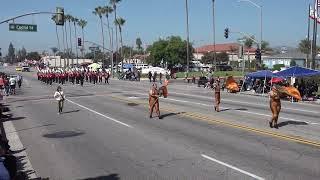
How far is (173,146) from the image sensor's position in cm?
1523

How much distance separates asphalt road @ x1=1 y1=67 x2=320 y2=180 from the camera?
462 inches

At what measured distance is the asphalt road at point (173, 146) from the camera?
462 inches

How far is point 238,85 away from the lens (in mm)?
47594

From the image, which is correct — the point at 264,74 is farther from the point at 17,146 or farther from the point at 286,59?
the point at 286,59

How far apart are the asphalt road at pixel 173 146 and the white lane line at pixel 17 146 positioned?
0.18 metres

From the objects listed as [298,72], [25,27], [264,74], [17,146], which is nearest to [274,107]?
[17,146]

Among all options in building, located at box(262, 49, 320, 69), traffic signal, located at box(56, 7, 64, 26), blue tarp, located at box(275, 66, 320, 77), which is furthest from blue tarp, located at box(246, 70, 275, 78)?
building, located at box(262, 49, 320, 69)

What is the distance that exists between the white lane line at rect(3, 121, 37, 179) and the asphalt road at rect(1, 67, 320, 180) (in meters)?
0.18

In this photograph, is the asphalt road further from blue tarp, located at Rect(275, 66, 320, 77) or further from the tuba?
the tuba

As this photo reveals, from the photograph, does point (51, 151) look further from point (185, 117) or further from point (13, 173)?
point (185, 117)

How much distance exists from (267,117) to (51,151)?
10918mm

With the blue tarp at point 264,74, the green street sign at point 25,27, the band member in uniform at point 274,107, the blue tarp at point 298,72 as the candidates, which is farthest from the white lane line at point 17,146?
the blue tarp at point 264,74

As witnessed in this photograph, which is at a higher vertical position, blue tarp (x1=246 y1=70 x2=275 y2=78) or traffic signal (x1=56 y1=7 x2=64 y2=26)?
traffic signal (x1=56 y1=7 x2=64 y2=26)

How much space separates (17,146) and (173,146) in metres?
4.86
